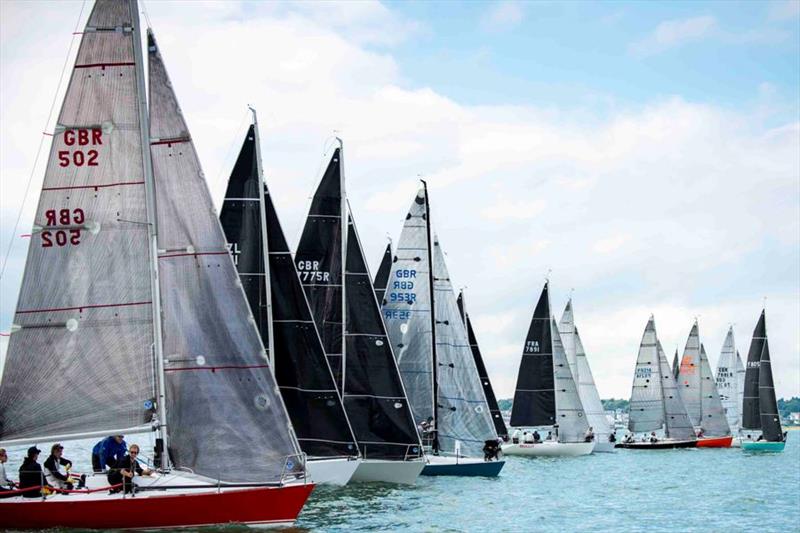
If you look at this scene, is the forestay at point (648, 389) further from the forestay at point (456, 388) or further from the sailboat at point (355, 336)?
the sailboat at point (355, 336)

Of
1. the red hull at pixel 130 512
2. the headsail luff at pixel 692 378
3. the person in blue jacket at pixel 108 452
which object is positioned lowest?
the red hull at pixel 130 512

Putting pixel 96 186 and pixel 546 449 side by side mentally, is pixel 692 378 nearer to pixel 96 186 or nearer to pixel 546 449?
pixel 546 449

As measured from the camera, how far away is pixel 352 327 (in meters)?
37.0

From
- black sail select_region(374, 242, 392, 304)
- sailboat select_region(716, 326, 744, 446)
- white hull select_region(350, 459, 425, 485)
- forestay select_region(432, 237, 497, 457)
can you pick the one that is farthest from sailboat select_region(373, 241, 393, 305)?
sailboat select_region(716, 326, 744, 446)

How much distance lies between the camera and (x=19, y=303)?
22.1 metres

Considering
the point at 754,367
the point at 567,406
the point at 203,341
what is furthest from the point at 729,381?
the point at 203,341

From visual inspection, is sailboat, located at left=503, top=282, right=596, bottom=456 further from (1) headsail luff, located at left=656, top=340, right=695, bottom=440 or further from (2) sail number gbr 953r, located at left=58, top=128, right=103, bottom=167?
(2) sail number gbr 953r, located at left=58, top=128, right=103, bottom=167

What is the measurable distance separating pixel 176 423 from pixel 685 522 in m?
16.2

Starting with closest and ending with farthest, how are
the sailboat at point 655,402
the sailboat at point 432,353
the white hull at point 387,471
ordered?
1. the white hull at point 387,471
2. the sailboat at point 432,353
3. the sailboat at point 655,402

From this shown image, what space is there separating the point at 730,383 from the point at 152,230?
70630 mm

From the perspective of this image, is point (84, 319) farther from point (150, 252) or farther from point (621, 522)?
point (621, 522)

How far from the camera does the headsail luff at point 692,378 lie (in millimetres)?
82188

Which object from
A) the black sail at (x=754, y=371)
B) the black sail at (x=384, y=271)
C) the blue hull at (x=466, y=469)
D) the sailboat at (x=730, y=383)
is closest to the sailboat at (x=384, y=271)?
the black sail at (x=384, y=271)

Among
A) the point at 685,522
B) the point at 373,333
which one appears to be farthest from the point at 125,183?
the point at 685,522
